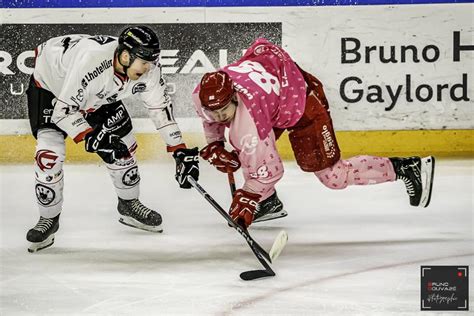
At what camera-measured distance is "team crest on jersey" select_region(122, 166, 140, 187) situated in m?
3.29

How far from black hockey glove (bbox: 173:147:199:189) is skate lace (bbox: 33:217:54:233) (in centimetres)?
45

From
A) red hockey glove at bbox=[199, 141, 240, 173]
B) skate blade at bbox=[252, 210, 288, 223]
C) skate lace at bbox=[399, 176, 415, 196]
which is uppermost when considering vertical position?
red hockey glove at bbox=[199, 141, 240, 173]

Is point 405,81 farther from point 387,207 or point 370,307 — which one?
point 370,307

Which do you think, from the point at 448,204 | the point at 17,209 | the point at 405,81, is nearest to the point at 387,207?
the point at 448,204

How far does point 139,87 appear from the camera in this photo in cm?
316

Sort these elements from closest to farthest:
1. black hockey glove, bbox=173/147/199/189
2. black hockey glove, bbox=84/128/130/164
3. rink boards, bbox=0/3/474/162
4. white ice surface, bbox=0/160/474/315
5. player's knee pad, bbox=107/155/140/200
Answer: white ice surface, bbox=0/160/474/315, black hockey glove, bbox=84/128/130/164, black hockey glove, bbox=173/147/199/189, player's knee pad, bbox=107/155/140/200, rink boards, bbox=0/3/474/162

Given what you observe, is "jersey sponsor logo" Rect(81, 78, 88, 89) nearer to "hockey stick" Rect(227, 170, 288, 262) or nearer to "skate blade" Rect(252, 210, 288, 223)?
"hockey stick" Rect(227, 170, 288, 262)

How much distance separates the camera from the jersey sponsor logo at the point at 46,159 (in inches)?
123

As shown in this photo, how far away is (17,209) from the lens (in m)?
3.31

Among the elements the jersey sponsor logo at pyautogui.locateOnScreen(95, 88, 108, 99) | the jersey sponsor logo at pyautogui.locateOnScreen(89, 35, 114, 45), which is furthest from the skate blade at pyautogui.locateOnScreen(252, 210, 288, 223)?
the jersey sponsor logo at pyautogui.locateOnScreen(89, 35, 114, 45)

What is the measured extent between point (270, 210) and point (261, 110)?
1.91 ft

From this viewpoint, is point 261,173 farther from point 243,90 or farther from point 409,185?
point 409,185

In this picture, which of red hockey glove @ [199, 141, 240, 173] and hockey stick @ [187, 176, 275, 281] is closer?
hockey stick @ [187, 176, 275, 281]

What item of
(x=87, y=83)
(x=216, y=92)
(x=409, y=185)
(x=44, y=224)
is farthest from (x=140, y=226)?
(x=409, y=185)
